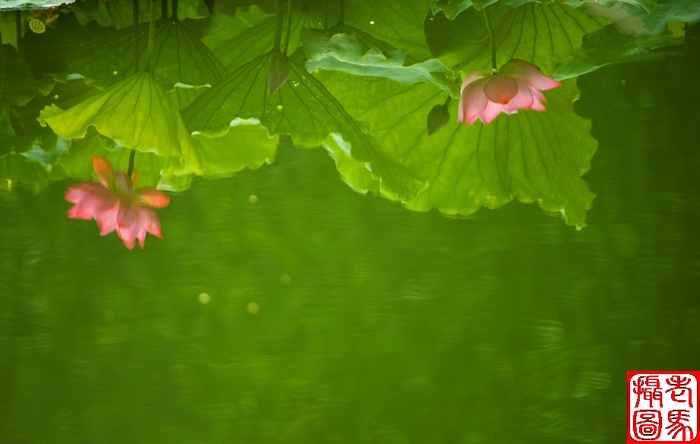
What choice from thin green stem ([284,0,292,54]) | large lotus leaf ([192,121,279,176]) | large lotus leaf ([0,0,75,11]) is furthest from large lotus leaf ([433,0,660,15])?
large lotus leaf ([0,0,75,11])

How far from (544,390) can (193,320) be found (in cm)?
37

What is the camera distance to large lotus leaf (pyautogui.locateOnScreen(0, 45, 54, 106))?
844 mm

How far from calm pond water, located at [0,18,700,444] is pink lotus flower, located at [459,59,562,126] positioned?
0.11 metres

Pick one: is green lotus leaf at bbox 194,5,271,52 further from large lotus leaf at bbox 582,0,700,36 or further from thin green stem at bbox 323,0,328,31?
large lotus leaf at bbox 582,0,700,36

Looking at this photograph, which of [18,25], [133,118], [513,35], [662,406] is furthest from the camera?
[18,25]

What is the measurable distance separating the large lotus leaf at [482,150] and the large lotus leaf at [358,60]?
2cm

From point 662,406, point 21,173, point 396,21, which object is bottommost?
point 662,406

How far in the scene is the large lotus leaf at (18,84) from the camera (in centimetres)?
84

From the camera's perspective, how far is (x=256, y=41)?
0.90 meters

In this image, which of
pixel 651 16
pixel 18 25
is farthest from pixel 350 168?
pixel 18 25

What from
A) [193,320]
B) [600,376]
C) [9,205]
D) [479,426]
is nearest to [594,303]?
[600,376]

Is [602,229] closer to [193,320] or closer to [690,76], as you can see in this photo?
[690,76]

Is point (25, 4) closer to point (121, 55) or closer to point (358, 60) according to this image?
point (121, 55)

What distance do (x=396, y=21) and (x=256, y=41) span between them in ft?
0.68
